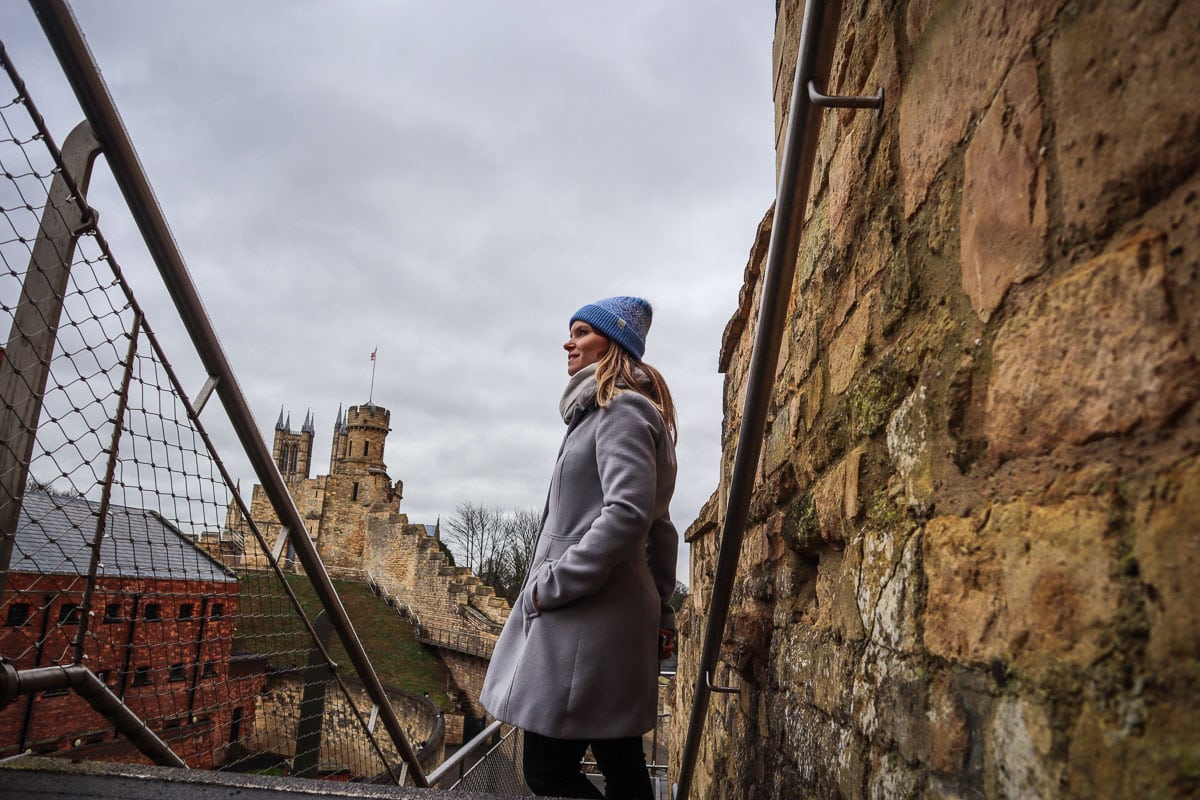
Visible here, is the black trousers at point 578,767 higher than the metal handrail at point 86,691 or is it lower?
lower

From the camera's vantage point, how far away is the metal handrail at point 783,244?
1.10 m

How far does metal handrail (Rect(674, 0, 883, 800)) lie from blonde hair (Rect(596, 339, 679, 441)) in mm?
483

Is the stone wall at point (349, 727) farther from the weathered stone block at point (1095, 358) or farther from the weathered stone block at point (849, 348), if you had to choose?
the weathered stone block at point (1095, 358)

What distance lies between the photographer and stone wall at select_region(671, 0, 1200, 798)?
0.54m

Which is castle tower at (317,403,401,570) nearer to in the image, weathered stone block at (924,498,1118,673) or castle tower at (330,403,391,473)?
castle tower at (330,403,391,473)

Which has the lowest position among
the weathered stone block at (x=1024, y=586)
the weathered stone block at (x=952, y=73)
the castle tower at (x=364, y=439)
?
the weathered stone block at (x=1024, y=586)

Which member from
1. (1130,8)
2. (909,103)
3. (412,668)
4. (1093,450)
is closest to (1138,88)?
(1130,8)

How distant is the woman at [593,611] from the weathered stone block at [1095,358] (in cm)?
108

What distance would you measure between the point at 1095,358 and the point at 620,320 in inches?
62.2

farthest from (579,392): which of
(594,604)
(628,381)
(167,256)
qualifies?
(167,256)

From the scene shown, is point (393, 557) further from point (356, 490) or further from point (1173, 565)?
point (1173, 565)

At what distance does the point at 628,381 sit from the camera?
2035 millimetres

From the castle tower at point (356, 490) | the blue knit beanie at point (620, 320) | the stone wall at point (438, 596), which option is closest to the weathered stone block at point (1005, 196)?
the blue knit beanie at point (620, 320)

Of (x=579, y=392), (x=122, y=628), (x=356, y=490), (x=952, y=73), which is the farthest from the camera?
(x=356, y=490)
